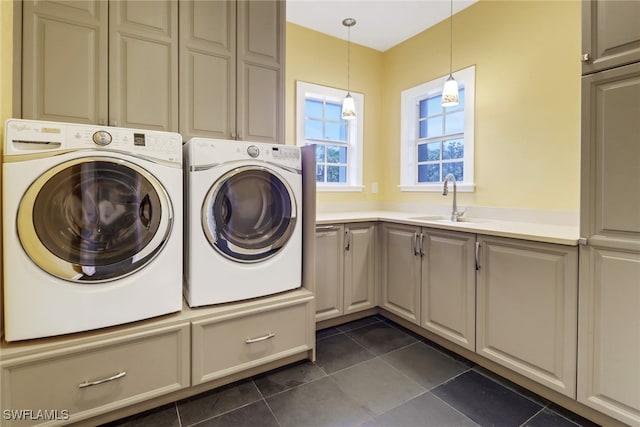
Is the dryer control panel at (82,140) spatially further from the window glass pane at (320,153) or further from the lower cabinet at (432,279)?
the window glass pane at (320,153)

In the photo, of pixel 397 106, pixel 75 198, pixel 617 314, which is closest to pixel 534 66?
pixel 397 106

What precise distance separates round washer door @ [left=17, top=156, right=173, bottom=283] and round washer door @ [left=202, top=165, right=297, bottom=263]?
24cm

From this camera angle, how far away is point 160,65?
1.79 m

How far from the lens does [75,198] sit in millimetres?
1352

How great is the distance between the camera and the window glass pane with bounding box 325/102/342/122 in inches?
128

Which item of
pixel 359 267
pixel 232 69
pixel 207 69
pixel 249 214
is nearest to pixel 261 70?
pixel 232 69

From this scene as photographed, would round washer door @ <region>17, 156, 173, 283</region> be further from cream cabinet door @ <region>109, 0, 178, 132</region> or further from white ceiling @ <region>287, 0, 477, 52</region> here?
white ceiling @ <region>287, 0, 477, 52</region>

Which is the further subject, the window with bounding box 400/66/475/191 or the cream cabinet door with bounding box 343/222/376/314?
the window with bounding box 400/66/475/191

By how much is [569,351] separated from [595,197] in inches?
Answer: 29.0

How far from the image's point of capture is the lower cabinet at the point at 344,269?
7.73 feet

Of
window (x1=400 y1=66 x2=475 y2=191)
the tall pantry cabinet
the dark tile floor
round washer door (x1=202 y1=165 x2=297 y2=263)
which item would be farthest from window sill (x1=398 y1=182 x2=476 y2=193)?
round washer door (x1=202 y1=165 x2=297 y2=263)

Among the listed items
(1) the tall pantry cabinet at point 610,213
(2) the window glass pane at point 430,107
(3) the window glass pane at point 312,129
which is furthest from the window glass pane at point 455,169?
(1) the tall pantry cabinet at point 610,213

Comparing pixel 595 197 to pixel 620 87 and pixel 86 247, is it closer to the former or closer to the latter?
pixel 620 87

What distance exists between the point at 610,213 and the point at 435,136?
1851 mm
